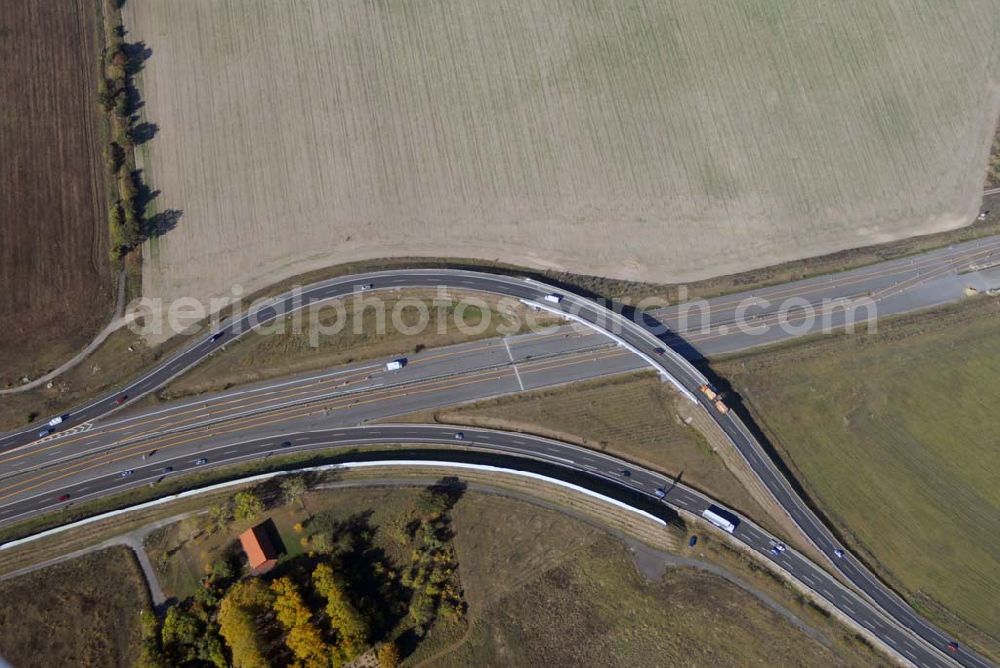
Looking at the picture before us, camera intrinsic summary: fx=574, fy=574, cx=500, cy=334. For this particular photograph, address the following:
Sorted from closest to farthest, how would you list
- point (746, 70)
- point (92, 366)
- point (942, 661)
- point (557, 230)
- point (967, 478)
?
point (942, 661) → point (967, 478) → point (92, 366) → point (557, 230) → point (746, 70)

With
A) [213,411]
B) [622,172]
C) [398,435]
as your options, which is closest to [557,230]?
[622,172]

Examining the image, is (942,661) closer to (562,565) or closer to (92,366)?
(562,565)

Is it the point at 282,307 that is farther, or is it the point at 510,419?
the point at 282,307

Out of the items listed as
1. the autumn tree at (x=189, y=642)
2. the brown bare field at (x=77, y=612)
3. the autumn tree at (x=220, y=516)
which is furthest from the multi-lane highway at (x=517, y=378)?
the autumn tree at (x=189, y=642)

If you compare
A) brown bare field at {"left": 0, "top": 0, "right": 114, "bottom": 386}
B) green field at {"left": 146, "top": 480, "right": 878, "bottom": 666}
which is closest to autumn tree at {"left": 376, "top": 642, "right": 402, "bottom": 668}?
green field at {"left": 146, "top": 480, "right": 878, "bottom": 666}

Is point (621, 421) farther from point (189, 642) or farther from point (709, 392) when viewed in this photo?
point (189, 642)

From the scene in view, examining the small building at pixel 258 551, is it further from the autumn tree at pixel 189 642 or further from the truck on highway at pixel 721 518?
the truck on highway at pixel 721 518
